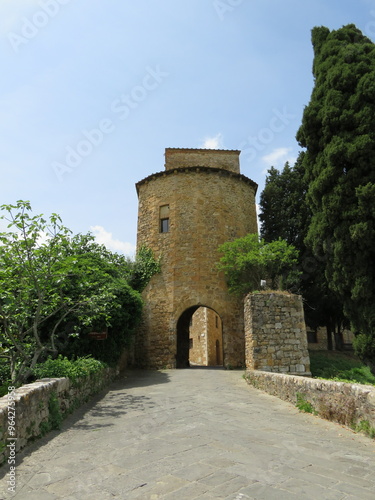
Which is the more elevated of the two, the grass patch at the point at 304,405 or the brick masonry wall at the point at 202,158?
the brick masonry wall at the point at 202,158

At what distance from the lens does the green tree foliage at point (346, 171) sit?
11.5 metres

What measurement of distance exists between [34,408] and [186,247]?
453 inches

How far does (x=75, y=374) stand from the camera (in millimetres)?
6371

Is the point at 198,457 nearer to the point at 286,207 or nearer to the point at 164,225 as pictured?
the point at 164,225

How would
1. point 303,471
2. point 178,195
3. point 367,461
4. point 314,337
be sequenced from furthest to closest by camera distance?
point 314,337, point 178,195, point 367,461, point 303,471

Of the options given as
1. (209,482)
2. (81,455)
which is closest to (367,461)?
(209,482)

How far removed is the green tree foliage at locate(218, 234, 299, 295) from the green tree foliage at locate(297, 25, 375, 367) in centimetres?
146

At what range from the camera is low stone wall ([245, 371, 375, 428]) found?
4350 mm

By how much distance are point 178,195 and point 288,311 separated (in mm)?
7904

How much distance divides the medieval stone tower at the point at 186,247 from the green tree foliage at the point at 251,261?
639 mm

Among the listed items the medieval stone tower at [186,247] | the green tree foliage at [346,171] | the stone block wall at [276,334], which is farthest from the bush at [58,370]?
the green tree foliage at [346,171]

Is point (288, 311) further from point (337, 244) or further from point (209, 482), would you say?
point (209, 482)

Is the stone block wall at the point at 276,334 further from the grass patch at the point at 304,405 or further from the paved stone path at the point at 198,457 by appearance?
the paved stone path at the point at 198,457

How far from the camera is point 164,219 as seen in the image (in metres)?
16.5
